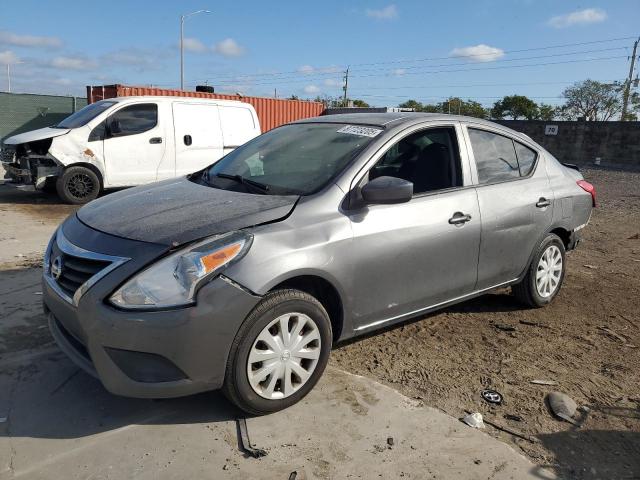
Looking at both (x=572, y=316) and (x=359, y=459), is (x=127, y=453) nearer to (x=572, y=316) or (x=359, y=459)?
(x=359, y=459)

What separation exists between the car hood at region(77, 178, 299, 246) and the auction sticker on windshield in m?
0.79

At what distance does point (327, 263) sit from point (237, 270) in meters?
0.58

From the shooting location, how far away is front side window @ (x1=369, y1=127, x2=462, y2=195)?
3830 mm

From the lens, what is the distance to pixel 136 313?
2.62m

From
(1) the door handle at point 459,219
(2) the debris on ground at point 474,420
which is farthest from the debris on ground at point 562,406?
(1) the door handle at point 459,219

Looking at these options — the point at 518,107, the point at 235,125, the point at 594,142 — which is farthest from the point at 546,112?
the point at 235,125

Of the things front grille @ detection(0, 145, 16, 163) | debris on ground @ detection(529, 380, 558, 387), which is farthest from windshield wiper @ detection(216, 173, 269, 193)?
front grille @ detection(0, 145, 16, 163)

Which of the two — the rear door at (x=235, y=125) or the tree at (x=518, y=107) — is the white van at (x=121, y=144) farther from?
the tree at (x=518, y=107)

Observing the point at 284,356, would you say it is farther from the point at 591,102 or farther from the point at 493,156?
the point at 591,102

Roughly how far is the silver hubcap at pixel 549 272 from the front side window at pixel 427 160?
1.36 metres

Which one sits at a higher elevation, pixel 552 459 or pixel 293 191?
pixel 293 191

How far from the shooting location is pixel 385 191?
3.26 m

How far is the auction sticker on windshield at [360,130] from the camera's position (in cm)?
372

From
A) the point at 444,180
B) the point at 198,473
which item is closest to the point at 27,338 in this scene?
the point at 198,473
